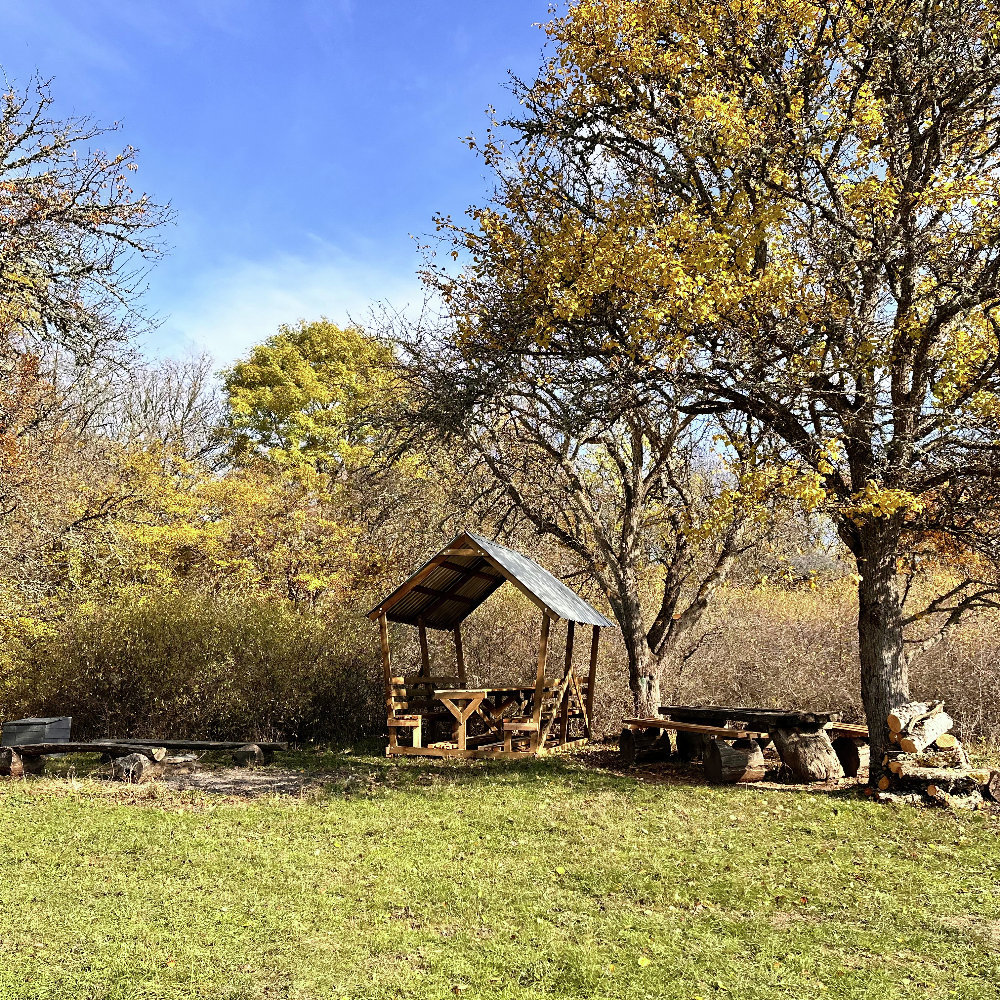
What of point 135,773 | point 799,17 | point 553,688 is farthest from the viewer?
point 553,688

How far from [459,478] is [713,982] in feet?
38.6

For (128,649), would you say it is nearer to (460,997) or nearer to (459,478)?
(459,478)

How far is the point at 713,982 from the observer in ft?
14.8

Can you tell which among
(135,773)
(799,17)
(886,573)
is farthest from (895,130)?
(135,773)

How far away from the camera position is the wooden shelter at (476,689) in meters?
11.2

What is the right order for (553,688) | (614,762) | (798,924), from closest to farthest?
1. (798,924)
2. (614,762)
3. (553,688)

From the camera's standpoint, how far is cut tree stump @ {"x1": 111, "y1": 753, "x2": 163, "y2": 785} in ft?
32.1

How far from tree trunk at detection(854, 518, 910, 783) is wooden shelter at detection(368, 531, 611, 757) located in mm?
3705

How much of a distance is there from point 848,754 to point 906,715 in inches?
62.4

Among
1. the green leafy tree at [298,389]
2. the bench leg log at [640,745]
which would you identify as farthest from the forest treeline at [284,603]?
the green leafy tree at [298,389]

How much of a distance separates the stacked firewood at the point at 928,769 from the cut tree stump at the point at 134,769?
8255 mm

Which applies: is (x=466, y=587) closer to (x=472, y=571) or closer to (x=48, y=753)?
(x=472, y=571)

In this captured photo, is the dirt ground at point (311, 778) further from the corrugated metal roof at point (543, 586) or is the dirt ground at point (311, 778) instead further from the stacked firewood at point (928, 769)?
the corrugated metal roof at point (543, 586)

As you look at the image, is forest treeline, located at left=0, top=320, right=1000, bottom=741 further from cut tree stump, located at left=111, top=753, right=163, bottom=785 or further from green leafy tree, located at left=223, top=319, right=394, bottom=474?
green leafy tree, located at left=223, top=319, right=394, bottom=474
